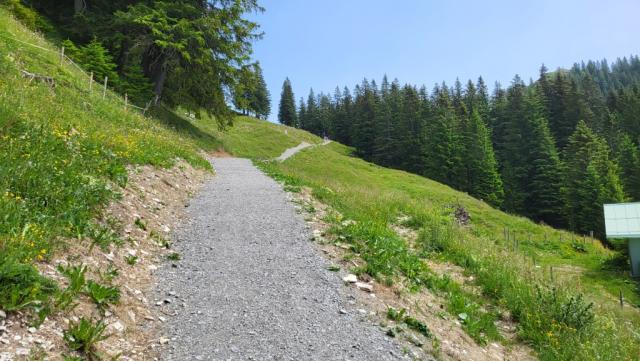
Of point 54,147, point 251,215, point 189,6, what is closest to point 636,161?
point 189,6

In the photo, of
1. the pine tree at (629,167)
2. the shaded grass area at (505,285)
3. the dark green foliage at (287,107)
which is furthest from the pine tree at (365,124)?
the shaded grass area at (505,285)

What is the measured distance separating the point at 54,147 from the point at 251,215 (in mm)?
4953

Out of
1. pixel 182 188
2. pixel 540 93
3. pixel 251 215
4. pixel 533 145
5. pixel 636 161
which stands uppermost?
pixel 540 93

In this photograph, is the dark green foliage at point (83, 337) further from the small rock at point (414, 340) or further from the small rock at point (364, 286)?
the small rock at point (364, 286)

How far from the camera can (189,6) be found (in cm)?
2952

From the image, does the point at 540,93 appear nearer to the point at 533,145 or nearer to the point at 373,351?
the point at 533,145

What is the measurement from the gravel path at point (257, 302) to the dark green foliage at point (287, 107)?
387ft

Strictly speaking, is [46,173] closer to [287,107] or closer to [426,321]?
[426,321]

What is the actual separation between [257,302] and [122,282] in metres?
2.04

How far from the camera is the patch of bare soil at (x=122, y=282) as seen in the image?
158 inches

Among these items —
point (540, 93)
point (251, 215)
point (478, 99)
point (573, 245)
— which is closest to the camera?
point (251, 215)

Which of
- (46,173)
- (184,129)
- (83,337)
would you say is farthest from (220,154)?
(83,337)

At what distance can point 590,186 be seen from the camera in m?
56.5

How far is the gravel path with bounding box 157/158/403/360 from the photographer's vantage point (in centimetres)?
504
